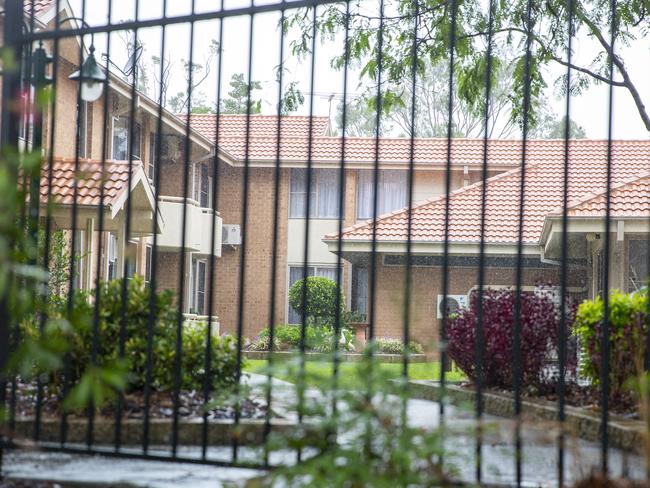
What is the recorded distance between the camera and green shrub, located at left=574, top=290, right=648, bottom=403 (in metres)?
7.18

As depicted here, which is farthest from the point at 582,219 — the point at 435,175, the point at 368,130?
the point at 368,130

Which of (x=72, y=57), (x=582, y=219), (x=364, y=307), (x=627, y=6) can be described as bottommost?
(x=364, y=307)

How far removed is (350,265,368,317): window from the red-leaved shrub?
20.1 metres

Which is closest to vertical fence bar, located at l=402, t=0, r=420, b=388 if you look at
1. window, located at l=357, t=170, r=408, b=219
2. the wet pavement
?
the wet pavement

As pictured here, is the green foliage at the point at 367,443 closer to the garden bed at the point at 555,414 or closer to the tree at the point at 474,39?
the garden bed at the point at 555,414

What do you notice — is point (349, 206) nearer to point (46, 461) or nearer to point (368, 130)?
point (368, 130)

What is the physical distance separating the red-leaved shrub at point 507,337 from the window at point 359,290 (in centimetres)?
2008

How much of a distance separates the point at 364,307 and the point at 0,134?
26.1 metres

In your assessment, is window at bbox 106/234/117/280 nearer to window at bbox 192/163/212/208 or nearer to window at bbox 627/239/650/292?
window at bbox 192/163/212/208

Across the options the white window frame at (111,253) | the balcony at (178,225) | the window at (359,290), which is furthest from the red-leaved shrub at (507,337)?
the window at (359,290)

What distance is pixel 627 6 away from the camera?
1051 centimetres

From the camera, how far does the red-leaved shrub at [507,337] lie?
29.4 feet

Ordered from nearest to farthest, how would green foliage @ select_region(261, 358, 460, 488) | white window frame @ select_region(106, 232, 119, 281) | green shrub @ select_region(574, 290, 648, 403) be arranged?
green foliage @ select_region(261, 358, 460, 488) < green shrub @ select_region(574, 290, 648, 403) < white window frame @ select_region(106, 232, 119, 281)

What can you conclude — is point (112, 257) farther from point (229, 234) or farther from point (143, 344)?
point (143, 344)
